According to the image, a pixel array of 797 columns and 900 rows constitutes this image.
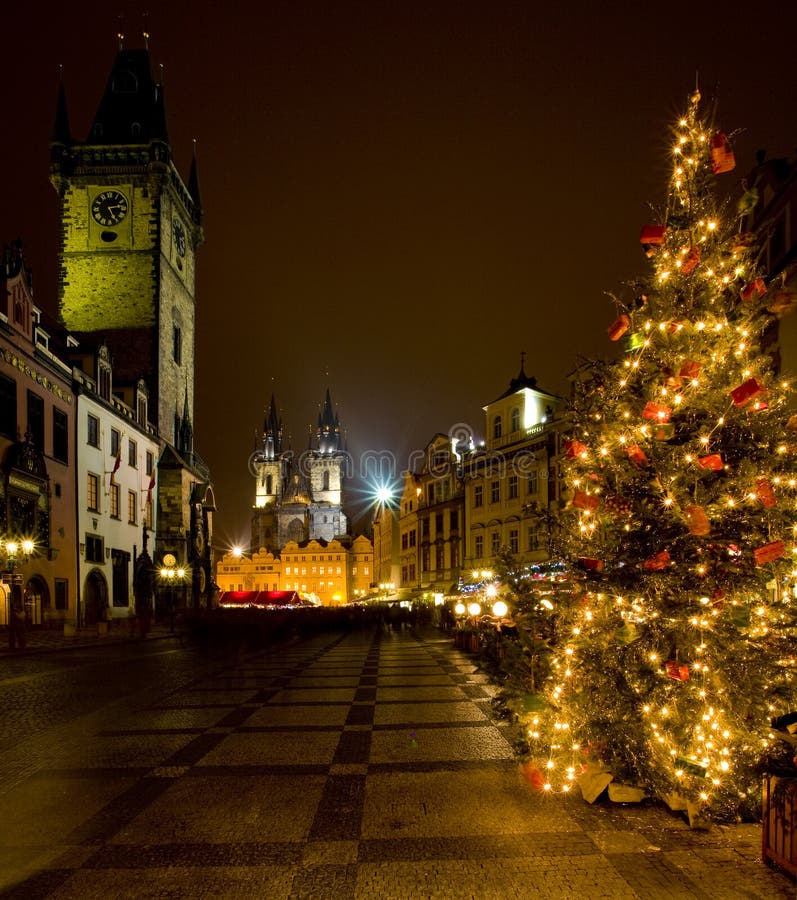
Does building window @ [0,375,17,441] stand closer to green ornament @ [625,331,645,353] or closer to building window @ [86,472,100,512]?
building window @ [86,472,100,512]

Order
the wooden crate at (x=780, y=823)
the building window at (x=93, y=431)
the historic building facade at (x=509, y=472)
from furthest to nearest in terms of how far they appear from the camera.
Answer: the historic building facade at (x=509, y=472) < the building window at (x=93, y=431) < the wooden crate at (x=780, y=823)

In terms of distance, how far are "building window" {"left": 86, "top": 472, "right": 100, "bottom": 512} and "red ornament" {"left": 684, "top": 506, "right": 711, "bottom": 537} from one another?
32.7 metres

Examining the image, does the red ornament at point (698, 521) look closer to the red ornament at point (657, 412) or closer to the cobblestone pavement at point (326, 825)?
the red ornament at point (657, 412)

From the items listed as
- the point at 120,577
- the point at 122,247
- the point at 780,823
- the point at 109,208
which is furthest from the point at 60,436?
the point at 780,823

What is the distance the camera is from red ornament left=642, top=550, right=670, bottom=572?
243 inches

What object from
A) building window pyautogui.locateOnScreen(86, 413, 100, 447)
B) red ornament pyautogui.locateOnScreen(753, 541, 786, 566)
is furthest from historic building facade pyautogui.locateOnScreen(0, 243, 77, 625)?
red ornament pyautogui.locateOnScreen(753, 541, 786, 566)

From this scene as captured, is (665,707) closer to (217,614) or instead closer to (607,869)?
(607,869)

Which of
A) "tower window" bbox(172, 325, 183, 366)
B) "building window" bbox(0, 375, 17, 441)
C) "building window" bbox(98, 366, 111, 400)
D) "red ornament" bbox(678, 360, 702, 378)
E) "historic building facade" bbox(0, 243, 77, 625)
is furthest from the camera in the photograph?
"tower window" bbox(172, 325, 183, 366)

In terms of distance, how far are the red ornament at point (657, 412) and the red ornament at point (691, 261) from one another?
1.20 metres

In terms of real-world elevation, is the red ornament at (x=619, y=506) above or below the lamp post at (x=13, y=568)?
above

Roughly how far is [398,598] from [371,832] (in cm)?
4695

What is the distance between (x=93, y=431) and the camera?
3578 cm

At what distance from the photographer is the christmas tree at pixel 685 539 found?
6.02 metres

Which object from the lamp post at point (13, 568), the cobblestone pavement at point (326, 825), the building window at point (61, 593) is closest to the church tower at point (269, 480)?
the building window at point (61, 593)
